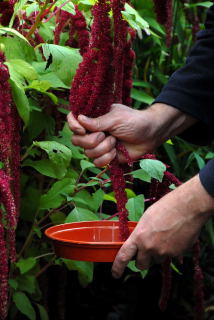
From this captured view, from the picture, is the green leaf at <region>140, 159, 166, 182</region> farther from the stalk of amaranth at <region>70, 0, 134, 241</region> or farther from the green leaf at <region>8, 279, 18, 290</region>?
the green leaf at <region>8, 279, 18, 290</region>

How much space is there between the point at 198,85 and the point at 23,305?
74cm

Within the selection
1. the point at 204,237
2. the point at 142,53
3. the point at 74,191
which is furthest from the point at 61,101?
the point at 204,237

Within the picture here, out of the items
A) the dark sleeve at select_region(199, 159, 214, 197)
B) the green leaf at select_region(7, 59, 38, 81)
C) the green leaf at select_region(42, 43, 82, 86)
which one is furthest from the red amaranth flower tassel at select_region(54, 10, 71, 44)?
the dark sleeve at select_region(199, 159, 214, 197)

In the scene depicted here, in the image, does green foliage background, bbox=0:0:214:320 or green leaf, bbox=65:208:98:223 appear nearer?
green foliage background, bbox=0:0:214:320

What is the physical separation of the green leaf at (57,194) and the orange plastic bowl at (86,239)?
23 cm

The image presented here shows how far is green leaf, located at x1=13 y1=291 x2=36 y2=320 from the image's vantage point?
1.57 m

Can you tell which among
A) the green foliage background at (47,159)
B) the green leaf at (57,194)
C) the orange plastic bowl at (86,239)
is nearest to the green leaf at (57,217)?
the green foliage background at (47,159)

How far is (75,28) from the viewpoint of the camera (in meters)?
1.56

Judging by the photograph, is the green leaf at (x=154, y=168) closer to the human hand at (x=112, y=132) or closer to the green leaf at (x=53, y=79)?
the human hand at (x=112, y=132)

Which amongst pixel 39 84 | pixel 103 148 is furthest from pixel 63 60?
pixel 103 148

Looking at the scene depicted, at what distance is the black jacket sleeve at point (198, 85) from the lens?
1402 mm

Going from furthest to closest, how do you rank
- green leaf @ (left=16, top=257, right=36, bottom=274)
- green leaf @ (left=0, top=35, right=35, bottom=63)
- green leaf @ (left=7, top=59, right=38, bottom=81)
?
1. green leaf @ (left=16, top=257, right=36, bottom=274)
2. green leaf @ (left=0, top=35, right=35, bottom=63)
3. green leaf @ (left=7, top=59, right=38, bottom=81)

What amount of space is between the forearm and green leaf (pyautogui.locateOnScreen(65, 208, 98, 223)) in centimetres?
28

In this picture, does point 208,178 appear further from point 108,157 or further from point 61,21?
point 61,21
